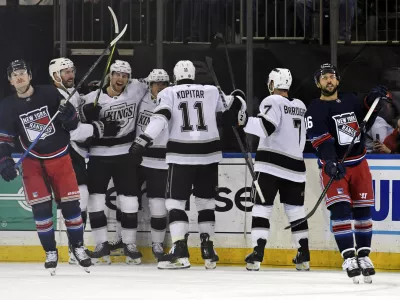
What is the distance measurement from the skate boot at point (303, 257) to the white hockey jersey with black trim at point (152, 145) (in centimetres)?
115

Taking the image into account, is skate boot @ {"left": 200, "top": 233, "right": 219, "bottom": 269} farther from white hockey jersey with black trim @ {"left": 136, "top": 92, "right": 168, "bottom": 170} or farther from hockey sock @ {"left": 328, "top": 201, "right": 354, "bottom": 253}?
hockey sock @ {"left": 328, "top": 201, "right": 354, "bottom": 253}

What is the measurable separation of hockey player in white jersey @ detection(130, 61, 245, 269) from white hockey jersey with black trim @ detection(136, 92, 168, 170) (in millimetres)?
430

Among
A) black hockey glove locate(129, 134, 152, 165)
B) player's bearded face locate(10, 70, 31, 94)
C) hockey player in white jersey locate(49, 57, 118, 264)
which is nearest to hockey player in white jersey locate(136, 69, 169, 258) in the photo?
hockey player in white jersey locate(49, 57, 118, 264)

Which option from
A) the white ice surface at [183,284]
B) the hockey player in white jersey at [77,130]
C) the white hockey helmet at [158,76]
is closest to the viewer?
the white ice surface at [183,284]

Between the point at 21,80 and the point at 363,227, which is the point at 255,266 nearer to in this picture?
the point at 363,227

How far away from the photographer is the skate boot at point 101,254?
8.74 metres

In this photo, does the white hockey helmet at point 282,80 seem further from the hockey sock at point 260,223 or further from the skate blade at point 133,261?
the skate blade at point 133,261

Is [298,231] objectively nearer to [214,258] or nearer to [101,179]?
[214,258]

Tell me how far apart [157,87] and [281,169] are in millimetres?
1192

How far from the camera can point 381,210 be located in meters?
8.51

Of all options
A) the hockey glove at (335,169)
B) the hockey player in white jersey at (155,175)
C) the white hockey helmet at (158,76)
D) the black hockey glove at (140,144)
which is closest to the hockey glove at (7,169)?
the black hockey glove at (140,144)

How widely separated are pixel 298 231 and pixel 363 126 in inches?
50.7

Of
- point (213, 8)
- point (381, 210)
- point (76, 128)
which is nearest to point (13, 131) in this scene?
point (76, 128)

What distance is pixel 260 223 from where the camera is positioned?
8336mm
